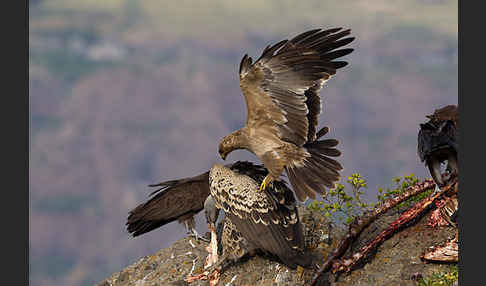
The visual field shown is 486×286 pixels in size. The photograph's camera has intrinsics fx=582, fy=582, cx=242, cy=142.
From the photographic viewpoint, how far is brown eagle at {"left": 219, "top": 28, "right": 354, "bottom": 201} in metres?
9.11

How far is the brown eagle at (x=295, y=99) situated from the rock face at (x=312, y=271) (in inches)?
52.5

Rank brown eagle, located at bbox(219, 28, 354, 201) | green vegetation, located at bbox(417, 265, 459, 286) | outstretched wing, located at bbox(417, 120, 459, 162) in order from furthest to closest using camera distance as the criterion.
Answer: brown eagle, located at bbox(219, 28, 354, 201)
outstretched wing, located at bbox(417, 120, 459, 162)
green vegetation, located at bbox(417, 265, 459, 286)

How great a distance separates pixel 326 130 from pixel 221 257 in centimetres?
284

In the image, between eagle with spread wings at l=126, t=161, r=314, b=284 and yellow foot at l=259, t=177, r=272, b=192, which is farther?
yellow foot at l=259, t=177, r=272, b=192

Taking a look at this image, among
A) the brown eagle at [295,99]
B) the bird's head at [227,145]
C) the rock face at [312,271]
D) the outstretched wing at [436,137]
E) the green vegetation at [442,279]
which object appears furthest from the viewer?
the bird's head at [227,145]

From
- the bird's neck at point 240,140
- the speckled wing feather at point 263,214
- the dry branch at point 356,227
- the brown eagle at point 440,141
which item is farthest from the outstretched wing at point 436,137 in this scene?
the bird's neck at point 240,140

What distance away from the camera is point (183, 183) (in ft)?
33.8

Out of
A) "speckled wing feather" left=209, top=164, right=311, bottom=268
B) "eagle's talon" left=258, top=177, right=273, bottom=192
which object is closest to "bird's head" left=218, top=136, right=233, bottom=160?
"speckled wing feather" left=209, top=164, right=311, bottom=268

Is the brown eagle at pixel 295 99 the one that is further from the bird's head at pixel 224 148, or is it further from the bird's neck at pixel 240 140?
the bird's head at pixel 224 148

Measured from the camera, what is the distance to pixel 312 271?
900 cm

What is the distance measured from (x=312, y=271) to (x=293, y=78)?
301 centimetres

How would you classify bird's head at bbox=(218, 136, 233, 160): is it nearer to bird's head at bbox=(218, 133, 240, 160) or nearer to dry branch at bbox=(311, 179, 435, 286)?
bird's head at bbox=(218, 133, 240, 160)

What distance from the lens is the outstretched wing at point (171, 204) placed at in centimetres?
1034

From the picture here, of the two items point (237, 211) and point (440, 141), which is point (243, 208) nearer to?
point (237, 211)
